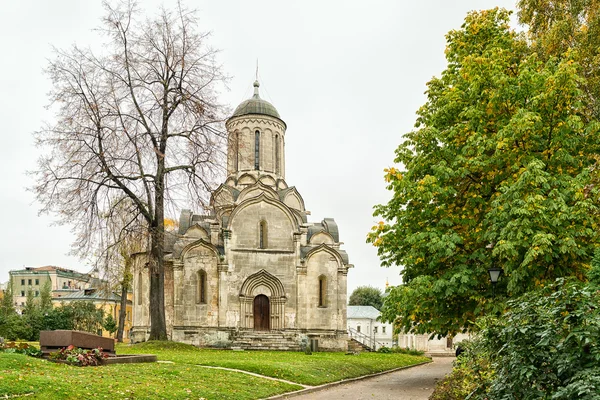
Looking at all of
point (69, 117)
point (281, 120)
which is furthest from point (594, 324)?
point (281, 120)

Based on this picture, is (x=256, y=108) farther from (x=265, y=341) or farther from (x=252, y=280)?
(x=265, y=341)

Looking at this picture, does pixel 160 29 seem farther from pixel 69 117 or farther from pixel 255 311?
pixel 255 311

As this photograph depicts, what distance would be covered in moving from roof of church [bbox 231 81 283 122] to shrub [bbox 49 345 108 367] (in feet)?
81.8

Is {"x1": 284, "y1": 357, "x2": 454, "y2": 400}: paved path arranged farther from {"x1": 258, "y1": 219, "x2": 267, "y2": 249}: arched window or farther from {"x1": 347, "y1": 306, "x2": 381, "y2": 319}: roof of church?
{"x1": 347, "y1": 306, "x2": 381, "y2": 319}: roof of church

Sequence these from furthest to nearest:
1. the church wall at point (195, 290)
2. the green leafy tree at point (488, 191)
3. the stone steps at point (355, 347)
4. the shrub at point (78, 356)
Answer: the stone steps at point (355, 347) < the church wall at point (195, 290) < the shrub at point (78, 356) < the green leafy tree at point (488, 191)

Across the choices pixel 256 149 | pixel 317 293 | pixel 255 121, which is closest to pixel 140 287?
pixel 317 293

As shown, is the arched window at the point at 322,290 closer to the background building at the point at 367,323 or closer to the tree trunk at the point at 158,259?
the tree trunk at the point at 158,259

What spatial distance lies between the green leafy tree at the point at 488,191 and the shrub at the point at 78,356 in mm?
8083

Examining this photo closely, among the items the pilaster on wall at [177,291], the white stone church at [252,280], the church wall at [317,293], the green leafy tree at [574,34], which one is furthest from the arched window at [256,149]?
the green leafy tree at [574,34]

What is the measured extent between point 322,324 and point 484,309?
19010 mm

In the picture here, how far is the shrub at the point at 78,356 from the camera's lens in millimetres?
14000

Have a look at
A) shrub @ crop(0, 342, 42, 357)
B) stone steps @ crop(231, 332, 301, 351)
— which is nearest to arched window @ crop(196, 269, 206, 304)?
stone steps @ crop(231, 332, 301, 351)

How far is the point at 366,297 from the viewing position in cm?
9288

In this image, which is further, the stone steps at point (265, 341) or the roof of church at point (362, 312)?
the roof of church at point (362, 312)
